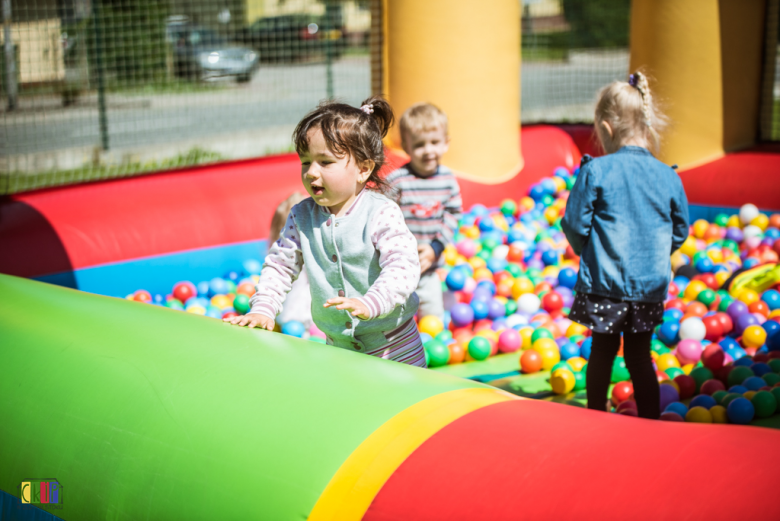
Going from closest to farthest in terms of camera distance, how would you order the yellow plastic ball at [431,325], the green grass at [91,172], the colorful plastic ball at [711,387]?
the colorful plastic ball at [711,387], the yellow plastic ball at [431,325], the green grass at [91,172]

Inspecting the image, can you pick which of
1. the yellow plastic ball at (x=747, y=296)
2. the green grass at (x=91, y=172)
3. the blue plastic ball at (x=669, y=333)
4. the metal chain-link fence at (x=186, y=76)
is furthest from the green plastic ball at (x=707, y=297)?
the green grass at (x=91, y=172)

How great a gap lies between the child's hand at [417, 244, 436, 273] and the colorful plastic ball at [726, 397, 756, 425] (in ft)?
4.26

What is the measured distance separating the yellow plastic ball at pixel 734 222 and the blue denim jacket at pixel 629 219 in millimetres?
2775

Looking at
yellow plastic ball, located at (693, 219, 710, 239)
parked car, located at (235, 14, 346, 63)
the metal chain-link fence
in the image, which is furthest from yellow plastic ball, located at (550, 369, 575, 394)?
parked car, located at (235, 14, 346, 63)

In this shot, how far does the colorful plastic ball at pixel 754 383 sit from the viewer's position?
2975mm

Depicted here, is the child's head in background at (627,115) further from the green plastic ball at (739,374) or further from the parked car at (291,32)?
the parked car at (291,32)

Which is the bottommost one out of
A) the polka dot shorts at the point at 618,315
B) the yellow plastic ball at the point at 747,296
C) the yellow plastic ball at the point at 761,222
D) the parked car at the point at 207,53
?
the yellow plastic ball at the point at 747,296

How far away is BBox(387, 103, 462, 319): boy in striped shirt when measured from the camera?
3539mm

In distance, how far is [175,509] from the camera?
1.46 meters

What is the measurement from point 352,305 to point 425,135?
73.9 inches

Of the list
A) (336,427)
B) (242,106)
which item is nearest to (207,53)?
(242,106)

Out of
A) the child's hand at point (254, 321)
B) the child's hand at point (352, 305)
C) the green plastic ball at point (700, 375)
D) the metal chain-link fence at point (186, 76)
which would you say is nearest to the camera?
the child's hand at point (352, 305)

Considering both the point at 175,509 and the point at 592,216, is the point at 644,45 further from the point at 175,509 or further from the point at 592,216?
the point at 175,509

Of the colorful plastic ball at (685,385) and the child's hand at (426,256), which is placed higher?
the child's hand at (426,256)
